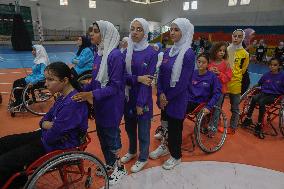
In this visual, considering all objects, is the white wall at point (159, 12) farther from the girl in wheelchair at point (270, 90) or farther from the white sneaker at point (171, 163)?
the white sneaker at point (171, 163)

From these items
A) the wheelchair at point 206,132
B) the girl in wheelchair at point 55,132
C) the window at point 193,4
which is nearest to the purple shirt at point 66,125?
the girl in wheelchair at point 55,132

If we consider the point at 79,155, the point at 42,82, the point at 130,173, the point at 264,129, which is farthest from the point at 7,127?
the point at 264,129

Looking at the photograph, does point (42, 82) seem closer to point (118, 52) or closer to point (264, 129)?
point (118, 52)

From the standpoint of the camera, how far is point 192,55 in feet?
6.47

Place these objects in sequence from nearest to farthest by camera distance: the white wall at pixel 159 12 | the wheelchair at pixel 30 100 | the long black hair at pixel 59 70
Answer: the long black hair at pixel 59 70
the wheelchair at pixel 30 100
the white wall at pixel 159 12

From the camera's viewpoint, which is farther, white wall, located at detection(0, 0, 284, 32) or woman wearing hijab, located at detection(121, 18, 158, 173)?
white wall, located at detection(0, 0, 284, 32)

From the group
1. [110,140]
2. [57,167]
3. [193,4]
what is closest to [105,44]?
[110,140]

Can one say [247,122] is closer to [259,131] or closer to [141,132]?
[259,131]

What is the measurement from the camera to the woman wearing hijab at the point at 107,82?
5.60ft

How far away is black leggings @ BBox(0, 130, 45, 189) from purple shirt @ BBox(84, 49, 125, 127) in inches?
19.3

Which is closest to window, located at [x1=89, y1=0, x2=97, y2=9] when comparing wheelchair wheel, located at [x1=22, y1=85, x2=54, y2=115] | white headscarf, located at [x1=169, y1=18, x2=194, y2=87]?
wheelchair wheel, located at [x1=22, y1=85, x2=54, y2=115]

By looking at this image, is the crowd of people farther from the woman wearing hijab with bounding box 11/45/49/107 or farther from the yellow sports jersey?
the woman wearing hijab with bounding box 11/45/49/107

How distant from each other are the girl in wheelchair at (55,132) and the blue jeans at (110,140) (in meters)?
0.31

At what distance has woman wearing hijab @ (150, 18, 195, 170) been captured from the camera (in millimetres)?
1972
